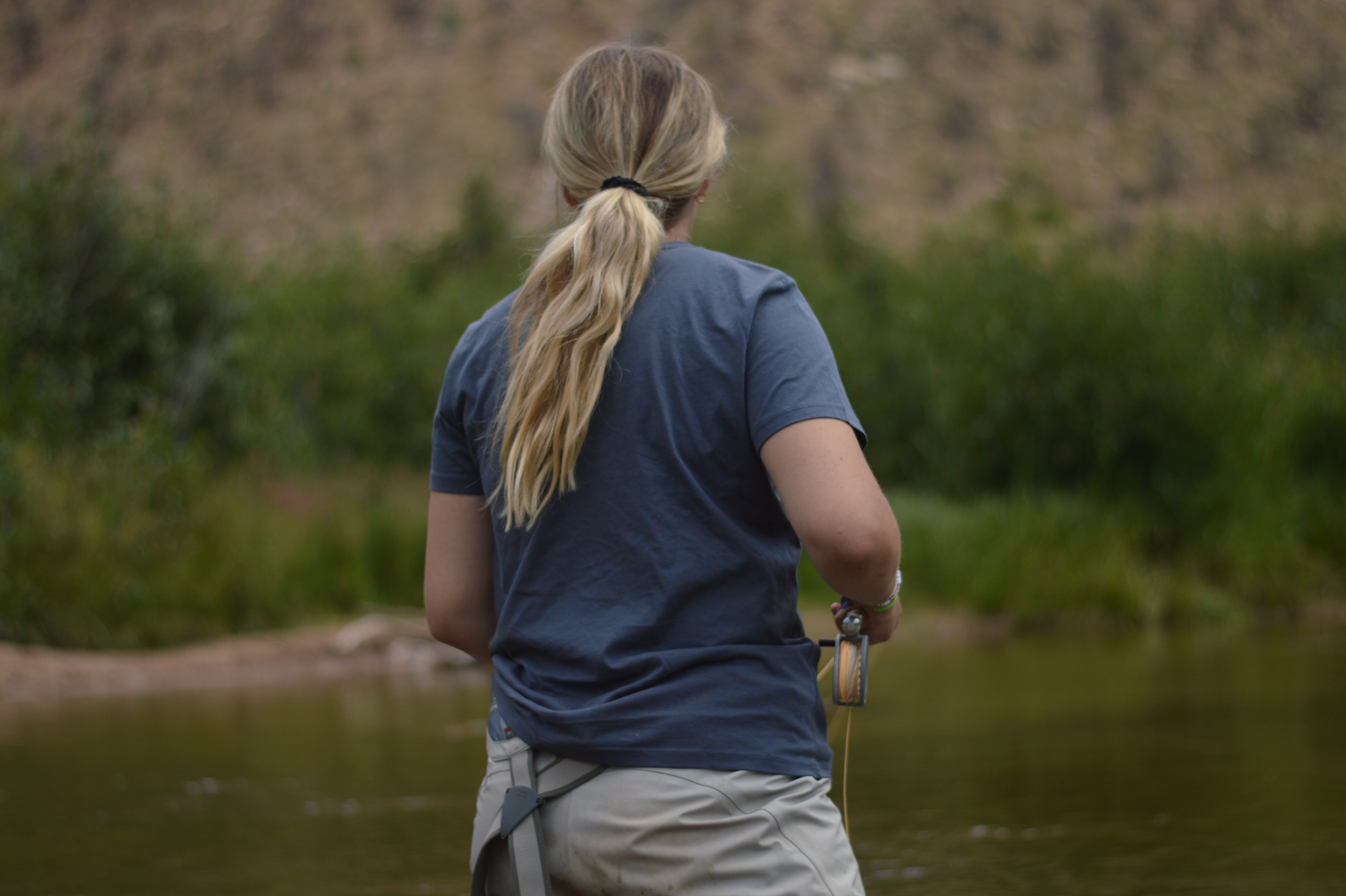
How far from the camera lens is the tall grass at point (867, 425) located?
1118cm

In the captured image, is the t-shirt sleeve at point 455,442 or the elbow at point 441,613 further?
the elbow at point 441,613

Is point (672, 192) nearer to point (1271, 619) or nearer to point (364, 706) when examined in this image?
point (364, 706)

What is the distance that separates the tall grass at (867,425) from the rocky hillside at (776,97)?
27.5 metres

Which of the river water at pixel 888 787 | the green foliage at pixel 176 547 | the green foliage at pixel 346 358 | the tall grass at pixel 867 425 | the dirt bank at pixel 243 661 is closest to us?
the river water at pixel 888 787

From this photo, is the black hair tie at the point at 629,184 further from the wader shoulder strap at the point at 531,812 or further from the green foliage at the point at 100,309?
the green foliage at the point at 100,309

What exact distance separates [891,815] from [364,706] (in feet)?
13.3

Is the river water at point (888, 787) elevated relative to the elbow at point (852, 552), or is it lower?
lower

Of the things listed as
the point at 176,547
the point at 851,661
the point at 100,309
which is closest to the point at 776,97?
the point at 100,309

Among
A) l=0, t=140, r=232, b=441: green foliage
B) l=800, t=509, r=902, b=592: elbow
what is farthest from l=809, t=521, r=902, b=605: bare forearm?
l=0, t=140, r=232, b=441: green foliage

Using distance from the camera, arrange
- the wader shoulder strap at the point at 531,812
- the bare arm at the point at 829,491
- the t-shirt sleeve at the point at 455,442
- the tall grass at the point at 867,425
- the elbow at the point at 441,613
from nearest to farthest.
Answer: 1. the bare arm at the point at 829,491
2. the wader shoulder strap at the point at 531,812
3. the t-shirt sleeve at the point at 455,442
4. the elbow at the point at 441,613
5. the tall grass at the point at 867,425

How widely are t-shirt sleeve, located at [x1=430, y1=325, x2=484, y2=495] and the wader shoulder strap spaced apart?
0.44 metres

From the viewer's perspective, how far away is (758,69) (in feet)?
179

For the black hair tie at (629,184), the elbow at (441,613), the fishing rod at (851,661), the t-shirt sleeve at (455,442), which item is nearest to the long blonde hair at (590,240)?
the black hair tie at (629,184)

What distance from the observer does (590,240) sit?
203 cm
